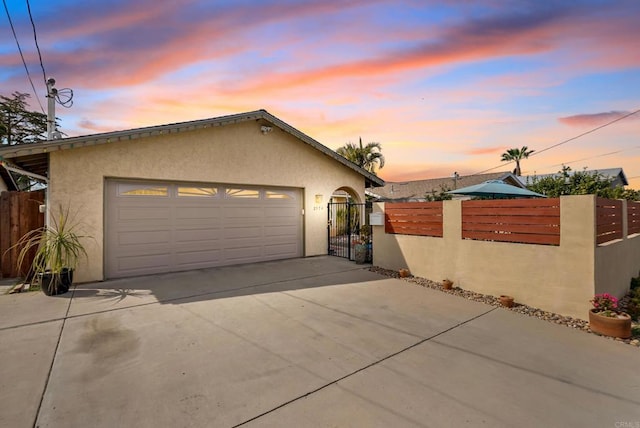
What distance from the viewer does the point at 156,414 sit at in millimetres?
2439

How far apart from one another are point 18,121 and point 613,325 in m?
28.0

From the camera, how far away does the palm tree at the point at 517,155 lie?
33.7m

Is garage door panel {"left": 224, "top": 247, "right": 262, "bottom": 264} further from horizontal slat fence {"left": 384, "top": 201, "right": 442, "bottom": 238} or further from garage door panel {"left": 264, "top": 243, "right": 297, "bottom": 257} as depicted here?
horizontal slat fence {"left": 384, "top": 201, "right": 442, "bottom": 238}

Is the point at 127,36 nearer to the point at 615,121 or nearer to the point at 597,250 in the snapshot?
the point at 597,250

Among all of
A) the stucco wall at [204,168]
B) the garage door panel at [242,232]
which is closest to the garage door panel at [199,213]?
the garage door panel at [242,232]

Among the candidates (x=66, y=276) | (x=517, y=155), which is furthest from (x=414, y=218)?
(x=517, y=155)

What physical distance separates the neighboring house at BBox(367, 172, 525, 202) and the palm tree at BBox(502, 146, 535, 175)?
1435cm

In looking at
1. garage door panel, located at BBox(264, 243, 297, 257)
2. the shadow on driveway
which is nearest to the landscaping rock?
the shadow on driveway

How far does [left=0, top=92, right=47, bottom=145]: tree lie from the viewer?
1781 cm

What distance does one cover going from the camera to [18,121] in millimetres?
18453

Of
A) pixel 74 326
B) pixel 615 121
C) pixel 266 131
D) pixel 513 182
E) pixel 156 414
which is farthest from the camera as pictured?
pixel 513 182

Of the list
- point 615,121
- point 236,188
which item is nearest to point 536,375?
point 236,188

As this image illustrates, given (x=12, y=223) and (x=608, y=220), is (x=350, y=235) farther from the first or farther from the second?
(x=12, y=223)

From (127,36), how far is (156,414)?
9287 millimetres
